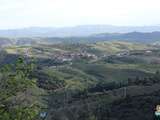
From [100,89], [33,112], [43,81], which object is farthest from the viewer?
[43,81]

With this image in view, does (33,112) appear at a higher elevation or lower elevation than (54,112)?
higher

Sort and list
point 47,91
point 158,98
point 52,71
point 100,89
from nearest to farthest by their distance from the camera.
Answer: point 158,98 < point 100,89 < point 47,91 < point 52,71

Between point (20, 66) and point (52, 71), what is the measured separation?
181 meters

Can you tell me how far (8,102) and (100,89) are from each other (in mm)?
127194

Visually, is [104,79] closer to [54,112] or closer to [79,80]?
[79,80]

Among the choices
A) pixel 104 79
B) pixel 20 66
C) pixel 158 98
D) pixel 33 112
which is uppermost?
pixel 20 66

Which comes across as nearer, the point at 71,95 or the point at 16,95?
the point at 16,95

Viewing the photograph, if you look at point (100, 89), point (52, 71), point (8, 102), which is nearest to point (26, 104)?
point (8, 102)

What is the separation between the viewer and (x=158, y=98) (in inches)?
3745

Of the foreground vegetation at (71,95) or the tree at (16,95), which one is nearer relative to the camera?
the tree at (16,95)

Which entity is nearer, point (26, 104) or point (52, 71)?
point (26, 104)

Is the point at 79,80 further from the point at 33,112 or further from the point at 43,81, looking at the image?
the point at 33,112

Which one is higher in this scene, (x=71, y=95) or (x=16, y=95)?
(x=16, y=95)

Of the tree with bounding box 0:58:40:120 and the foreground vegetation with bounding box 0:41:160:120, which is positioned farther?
the foreground vegetation with bounding box 0:41:160:120
